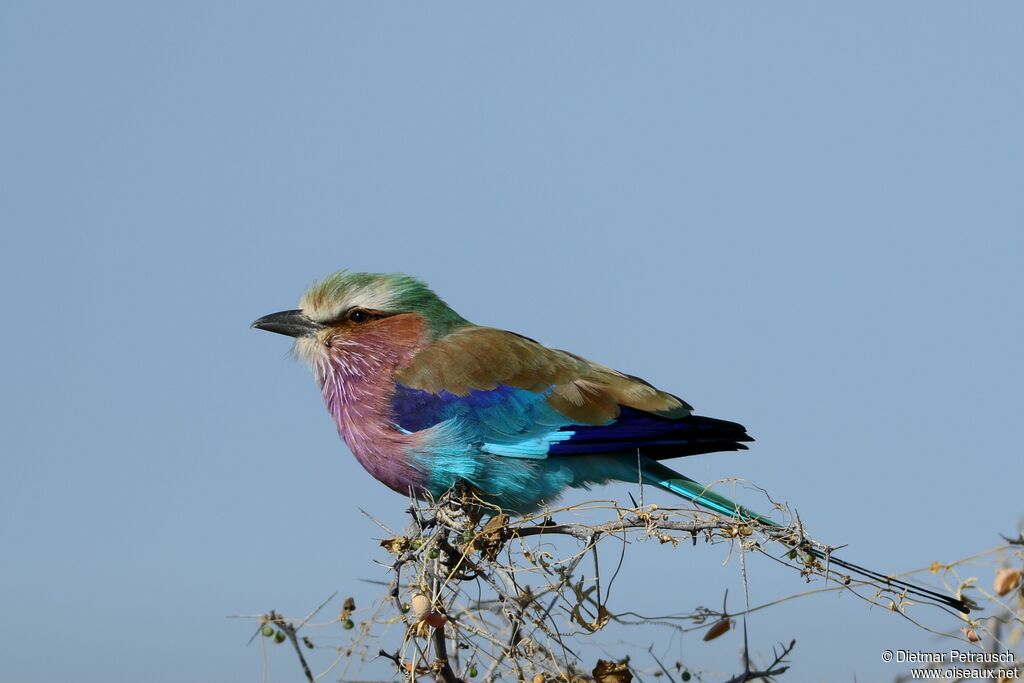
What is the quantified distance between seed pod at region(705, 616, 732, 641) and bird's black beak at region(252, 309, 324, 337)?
7.22 ft

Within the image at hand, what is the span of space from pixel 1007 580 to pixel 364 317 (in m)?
2.70

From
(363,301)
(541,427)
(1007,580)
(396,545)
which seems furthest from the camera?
(363,301)

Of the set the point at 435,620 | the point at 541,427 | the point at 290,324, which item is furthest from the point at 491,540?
the point at 290,324

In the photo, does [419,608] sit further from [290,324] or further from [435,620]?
[290,324]

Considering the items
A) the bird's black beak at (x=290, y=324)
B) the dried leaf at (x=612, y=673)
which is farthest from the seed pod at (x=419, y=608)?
the bird's black beak at (x=290, y=324)

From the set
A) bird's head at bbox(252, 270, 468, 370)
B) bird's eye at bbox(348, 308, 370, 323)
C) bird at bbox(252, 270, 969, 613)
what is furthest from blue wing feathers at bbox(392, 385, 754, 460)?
bird's eye at bbox(348, 308, 370, 323)

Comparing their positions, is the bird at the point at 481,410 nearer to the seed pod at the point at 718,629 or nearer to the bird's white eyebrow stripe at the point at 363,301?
the bird's white eyebrow stripe at the point at 363,301

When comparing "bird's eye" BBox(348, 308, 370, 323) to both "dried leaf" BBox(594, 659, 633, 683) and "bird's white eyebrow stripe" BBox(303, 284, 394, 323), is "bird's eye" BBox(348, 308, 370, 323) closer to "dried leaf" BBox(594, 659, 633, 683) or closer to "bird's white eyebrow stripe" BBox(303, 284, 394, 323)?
"bird's white eyebrow stripe" BBox(303, 284, 394, 323)

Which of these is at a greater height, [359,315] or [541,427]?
[359,315]

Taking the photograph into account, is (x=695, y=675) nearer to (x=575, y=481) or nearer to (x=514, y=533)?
(x=514, y=533)

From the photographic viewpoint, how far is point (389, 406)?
14.7ft

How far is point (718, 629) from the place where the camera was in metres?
3.24

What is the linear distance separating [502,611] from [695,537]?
54cm

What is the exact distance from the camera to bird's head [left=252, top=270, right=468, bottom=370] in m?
4.71
